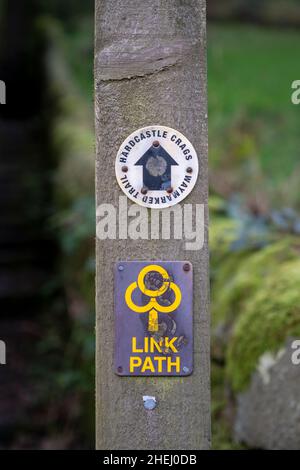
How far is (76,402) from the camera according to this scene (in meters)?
4.53

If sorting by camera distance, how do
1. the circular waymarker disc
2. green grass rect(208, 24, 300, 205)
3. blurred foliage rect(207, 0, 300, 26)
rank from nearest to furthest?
the circular waymarker disc
green grass rect(208, 24, 300, 205)
blurred foliage rect(207, 0, 300, 26)

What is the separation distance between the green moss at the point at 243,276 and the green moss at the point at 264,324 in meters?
0.10

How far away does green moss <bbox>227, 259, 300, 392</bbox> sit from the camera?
→ 289 centimetres

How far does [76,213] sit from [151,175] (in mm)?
3044

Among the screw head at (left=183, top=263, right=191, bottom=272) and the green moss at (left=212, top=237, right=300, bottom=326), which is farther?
the green moss at (left=212, top=237, right=300, bottom=326)

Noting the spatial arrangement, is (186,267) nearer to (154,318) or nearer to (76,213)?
(154,318)

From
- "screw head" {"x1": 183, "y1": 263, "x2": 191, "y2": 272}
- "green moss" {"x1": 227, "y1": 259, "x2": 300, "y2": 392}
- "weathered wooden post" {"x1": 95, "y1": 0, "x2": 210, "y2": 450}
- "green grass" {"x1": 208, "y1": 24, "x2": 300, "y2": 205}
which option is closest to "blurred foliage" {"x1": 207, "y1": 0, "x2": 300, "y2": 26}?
"green grass" {"x1": 208, "y1": 24, "x2": 300, "y2": 205}

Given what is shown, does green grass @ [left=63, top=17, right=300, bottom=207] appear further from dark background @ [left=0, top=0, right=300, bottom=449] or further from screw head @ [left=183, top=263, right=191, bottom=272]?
screw head @ [left=183, top=263, right=191, bottom=272]

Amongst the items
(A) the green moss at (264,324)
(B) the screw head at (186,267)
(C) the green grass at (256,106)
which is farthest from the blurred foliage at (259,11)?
(B) the screw head at (186,267)

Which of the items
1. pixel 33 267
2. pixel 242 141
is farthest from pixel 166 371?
pixel 242 141

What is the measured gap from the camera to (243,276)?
3496mm

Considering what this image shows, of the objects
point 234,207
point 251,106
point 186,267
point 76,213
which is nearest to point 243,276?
point 234,207

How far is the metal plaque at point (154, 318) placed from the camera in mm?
2064

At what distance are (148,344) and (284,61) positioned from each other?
1057 cm
